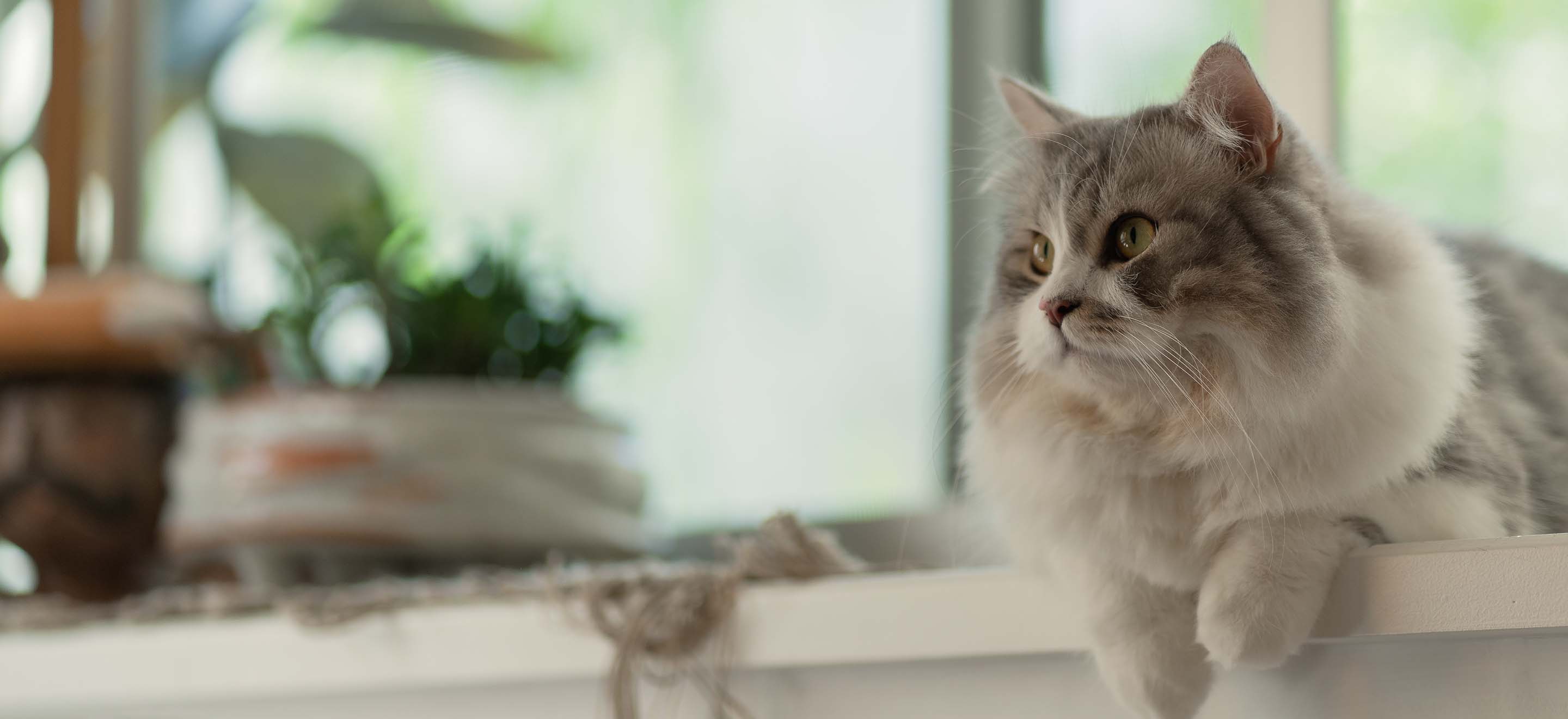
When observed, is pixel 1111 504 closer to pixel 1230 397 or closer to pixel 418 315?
pixel 1230 397

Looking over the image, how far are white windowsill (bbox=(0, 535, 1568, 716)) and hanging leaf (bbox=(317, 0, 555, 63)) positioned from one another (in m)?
0.83

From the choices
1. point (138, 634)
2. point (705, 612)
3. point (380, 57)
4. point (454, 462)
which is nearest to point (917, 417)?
point (454, 462)

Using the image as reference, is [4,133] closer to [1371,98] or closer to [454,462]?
[454,462]

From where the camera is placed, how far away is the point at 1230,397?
2.02 feet

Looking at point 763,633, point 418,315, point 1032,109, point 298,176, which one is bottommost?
point 763,633

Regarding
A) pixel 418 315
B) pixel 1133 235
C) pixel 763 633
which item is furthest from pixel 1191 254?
pixel 418 315

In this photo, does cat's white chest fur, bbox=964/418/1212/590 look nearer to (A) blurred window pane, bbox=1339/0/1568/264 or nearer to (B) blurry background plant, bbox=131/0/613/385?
(A) blurred window pane, bbox=1339/0/1568/264

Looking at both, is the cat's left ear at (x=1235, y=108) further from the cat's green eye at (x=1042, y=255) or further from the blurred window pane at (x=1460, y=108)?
the blurred window pane at (x=1460, y=108)

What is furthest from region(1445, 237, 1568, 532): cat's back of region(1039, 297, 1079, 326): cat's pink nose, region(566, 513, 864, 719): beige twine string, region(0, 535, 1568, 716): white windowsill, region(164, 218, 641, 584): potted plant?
region(164, 218, 641, 584): potted plant

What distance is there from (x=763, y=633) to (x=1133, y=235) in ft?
1.29

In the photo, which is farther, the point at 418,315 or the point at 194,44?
the point at 194,44

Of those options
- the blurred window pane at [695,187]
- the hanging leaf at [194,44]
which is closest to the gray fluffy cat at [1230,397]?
the blurred window pane at [695,187]

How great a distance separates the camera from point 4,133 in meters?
1.99

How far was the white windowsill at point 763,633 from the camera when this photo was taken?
605 mm
